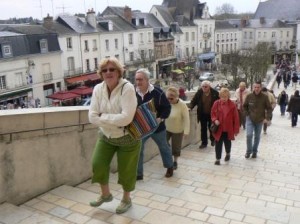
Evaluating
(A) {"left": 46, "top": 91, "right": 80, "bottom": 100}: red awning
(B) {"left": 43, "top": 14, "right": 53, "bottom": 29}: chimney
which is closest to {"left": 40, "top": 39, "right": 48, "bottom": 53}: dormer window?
(B) {"left": 43, "top": 14, "right": 53, "bottom": 29}: chimney

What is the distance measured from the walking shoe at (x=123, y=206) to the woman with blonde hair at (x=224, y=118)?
2974mm

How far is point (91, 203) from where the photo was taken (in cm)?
411

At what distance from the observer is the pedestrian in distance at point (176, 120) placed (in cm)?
605

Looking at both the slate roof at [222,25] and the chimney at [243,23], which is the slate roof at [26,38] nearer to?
the slate roof at [222,25]

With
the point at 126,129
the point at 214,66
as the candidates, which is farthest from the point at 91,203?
the point at 214,66

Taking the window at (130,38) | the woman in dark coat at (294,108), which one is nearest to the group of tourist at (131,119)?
the woman in dark coat at (294,108)

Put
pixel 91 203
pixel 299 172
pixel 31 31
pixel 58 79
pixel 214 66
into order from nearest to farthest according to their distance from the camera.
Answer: pixel 91 203 < pixel 299 172 < pixel 31 31 < pixel 58 79 < pixel 214 66

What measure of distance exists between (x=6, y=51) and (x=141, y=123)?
2940 centimetres

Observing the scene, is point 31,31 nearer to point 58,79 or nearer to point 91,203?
point 58,79

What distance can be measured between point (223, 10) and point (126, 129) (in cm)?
12443

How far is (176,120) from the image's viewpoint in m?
6.10

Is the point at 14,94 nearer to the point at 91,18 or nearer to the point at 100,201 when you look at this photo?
the point at 91,18

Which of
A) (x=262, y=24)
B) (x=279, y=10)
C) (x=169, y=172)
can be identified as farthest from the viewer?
(x=279, y=10)

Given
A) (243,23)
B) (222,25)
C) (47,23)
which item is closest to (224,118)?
(47,23)
